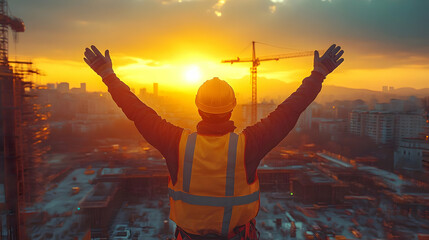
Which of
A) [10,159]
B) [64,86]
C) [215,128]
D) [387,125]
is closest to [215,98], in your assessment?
[215,128]

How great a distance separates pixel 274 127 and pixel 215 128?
109mm

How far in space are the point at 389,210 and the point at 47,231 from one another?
777 cm

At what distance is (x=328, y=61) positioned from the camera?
0.58 meters

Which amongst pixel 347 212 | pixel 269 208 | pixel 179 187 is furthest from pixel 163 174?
pixel 179 187

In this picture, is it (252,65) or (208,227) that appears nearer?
(208,227)

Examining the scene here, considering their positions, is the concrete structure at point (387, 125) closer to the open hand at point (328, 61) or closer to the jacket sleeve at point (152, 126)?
the open hand at point (328, 61)

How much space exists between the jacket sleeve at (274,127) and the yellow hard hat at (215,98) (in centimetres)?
6

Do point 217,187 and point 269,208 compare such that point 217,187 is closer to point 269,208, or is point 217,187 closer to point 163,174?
point 269,208

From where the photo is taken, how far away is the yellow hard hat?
19.7 inches

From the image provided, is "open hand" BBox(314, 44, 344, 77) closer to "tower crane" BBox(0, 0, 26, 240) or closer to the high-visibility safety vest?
the high-visibility safety vest

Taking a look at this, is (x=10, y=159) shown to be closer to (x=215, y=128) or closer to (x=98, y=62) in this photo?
(x=98, y=62)

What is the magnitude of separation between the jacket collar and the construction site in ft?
8.95

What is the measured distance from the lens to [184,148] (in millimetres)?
472

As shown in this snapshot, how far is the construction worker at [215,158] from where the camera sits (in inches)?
18.2
